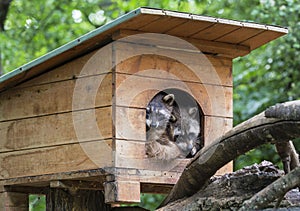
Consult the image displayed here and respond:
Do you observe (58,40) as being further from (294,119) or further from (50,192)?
(294,119)

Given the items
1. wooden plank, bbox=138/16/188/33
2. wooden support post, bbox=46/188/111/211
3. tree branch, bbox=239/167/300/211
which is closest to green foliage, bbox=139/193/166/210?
wooden support post, bbox=46/188/111/211

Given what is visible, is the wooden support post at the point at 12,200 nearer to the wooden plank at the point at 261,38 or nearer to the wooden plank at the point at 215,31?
the wooden plank at the point at 215,31

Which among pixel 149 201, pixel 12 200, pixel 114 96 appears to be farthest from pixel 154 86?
pixel 149 201

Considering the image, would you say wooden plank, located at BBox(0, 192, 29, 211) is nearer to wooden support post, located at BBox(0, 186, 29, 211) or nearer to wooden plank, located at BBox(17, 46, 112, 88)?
wooden support post, located at BBox(0, 186, 29, 211)

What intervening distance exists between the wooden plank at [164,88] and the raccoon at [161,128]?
0.08 m

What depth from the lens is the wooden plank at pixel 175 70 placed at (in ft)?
15.3

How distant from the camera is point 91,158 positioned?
4.58 meters

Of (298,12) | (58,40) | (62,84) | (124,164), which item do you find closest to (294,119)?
(124,164)

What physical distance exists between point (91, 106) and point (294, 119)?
163 cm

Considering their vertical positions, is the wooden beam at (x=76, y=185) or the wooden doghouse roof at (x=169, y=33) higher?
the wooden doghouse roof at (x=169, y=33)

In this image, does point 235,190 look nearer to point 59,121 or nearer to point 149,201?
point 59,121

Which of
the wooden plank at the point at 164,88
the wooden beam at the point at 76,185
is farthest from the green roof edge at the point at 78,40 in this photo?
the wooden beam at the point at 76,185

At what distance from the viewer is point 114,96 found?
4.52 m

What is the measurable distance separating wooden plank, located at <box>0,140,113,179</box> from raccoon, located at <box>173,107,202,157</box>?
526mm
